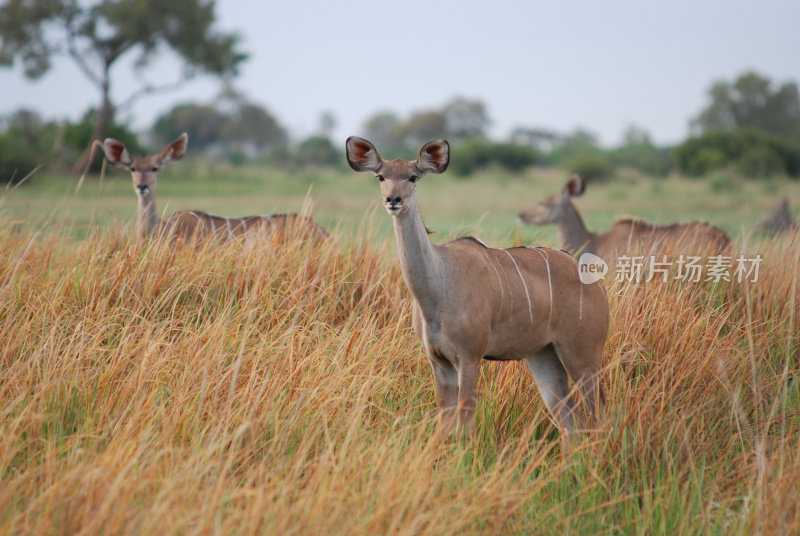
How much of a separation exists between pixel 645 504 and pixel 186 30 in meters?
24.7

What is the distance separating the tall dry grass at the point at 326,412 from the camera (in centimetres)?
284

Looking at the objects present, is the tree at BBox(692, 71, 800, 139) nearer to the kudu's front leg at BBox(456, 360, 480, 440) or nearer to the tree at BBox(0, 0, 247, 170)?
the tree at BBox(0, 0, 247, 170)

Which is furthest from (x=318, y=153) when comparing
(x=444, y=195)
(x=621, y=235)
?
(x=621, y=235)

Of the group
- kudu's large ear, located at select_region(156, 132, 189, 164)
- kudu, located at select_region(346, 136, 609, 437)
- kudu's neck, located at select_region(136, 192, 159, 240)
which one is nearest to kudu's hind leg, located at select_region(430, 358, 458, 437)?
kudu, located at select_region(346, 136, 609, 437)

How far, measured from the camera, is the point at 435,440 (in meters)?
3.34

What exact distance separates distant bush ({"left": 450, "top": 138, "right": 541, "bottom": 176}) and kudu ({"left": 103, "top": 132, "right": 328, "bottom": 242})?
26039 mm

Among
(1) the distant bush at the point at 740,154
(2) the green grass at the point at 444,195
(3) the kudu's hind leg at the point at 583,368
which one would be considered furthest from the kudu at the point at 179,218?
(1) the distant bush at the point at 740,154

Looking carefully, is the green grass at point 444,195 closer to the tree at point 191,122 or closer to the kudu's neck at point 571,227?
the kudu's neck at point 571,227

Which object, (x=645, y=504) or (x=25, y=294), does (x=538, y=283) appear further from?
Answer: (x=25, y=294)

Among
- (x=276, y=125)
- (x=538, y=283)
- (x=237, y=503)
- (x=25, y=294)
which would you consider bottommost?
(x=237, y=503)

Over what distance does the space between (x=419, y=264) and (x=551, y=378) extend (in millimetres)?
1051

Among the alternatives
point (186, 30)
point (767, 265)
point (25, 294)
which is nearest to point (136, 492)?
point (25, 294)

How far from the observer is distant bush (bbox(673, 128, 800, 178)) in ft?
93.2

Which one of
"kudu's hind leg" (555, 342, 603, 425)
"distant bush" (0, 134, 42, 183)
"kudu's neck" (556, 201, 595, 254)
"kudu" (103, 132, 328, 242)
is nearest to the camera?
"kudu's hind leg" (555, 342, 603, 425)
